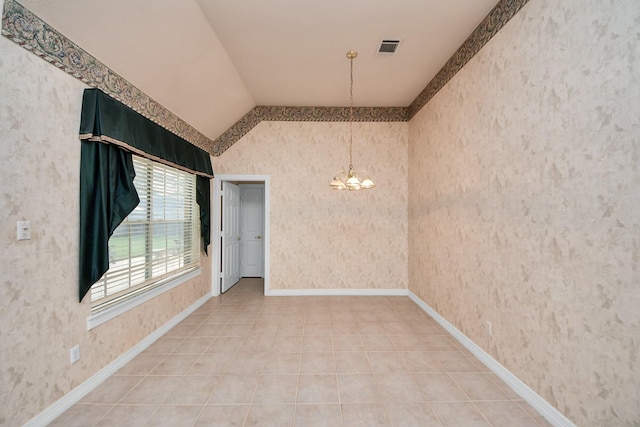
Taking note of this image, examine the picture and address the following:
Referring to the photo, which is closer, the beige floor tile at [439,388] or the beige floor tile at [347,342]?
the beige floor tile at [439,388]

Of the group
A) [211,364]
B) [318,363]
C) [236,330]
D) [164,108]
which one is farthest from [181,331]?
[164,108]

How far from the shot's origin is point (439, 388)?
86.0 inches

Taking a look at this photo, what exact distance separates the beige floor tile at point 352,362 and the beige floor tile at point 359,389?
78 mm

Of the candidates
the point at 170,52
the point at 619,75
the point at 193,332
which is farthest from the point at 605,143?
the point at 193,332

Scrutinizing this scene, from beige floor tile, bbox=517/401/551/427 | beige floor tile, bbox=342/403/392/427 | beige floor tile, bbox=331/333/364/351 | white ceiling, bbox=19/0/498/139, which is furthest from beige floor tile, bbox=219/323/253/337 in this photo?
white ceiling, bbox=19/0/498/139

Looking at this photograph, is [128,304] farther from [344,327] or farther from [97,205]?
[344,327]

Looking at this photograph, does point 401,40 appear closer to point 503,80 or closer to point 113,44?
point 503,80

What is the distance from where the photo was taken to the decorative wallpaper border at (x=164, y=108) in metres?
1.69

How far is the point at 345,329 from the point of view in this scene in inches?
130

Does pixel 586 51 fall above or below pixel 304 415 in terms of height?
above

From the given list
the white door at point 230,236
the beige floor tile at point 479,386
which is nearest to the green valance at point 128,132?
the white door at point 230,236

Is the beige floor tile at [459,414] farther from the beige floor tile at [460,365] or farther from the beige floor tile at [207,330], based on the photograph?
the beige floor tile at [207,330]

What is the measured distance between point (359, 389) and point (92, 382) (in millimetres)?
2117

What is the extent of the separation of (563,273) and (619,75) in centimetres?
114
